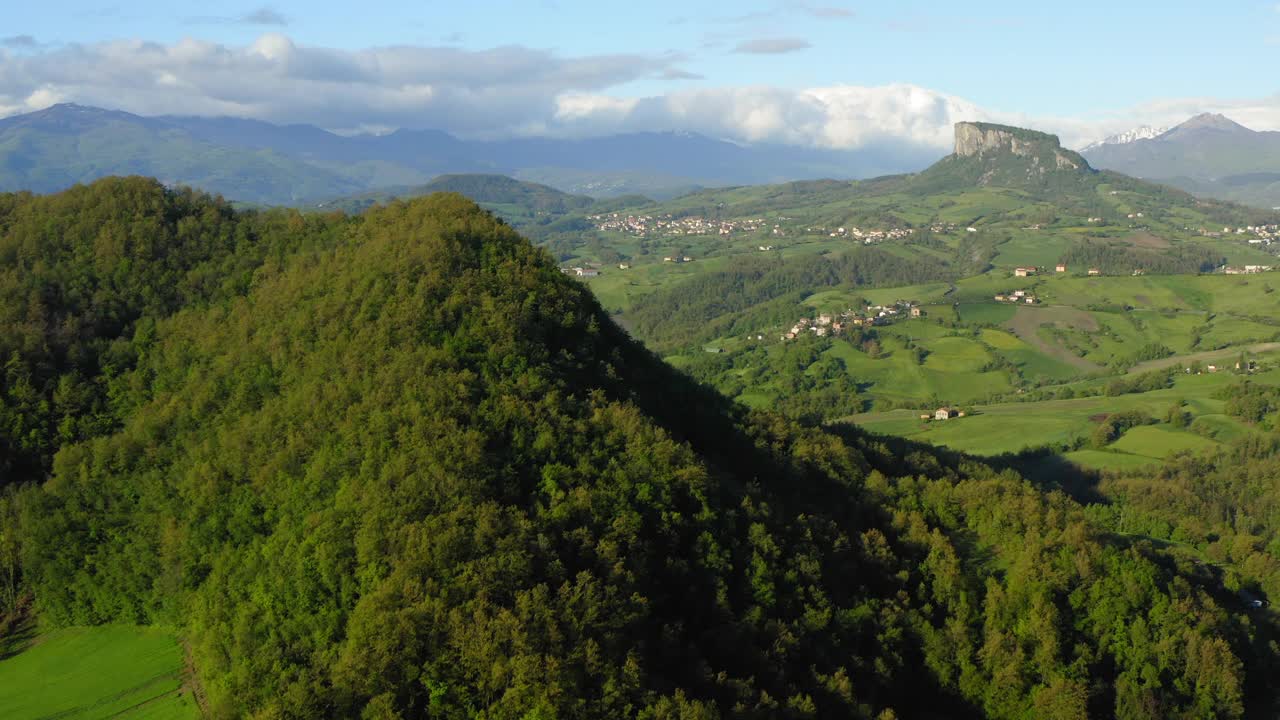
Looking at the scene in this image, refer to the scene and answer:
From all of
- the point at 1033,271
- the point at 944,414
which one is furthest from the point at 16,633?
the point at 1033,271

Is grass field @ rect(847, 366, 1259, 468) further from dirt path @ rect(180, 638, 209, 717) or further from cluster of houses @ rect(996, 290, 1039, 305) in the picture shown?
dirt path @ rect(180, 638, 209, 717)

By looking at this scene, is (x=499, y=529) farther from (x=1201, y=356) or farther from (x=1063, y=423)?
(x=1201, y=356)

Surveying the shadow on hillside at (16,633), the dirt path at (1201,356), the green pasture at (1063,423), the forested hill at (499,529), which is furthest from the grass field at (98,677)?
the dirt path at (1201,356)

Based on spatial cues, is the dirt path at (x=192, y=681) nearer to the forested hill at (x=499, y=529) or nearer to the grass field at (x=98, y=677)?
the grass field at (x=98, y=677)

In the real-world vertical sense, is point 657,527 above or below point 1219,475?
above

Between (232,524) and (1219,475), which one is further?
(1219,475)

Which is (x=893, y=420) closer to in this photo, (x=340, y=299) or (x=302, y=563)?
(x=340, y=299)

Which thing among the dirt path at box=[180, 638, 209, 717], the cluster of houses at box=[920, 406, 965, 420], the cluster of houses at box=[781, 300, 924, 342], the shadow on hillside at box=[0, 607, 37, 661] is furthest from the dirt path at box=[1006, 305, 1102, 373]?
the shadow on hillside at box=[0, 607, 37, 661]

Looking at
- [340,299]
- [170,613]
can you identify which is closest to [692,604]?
[170,613]
